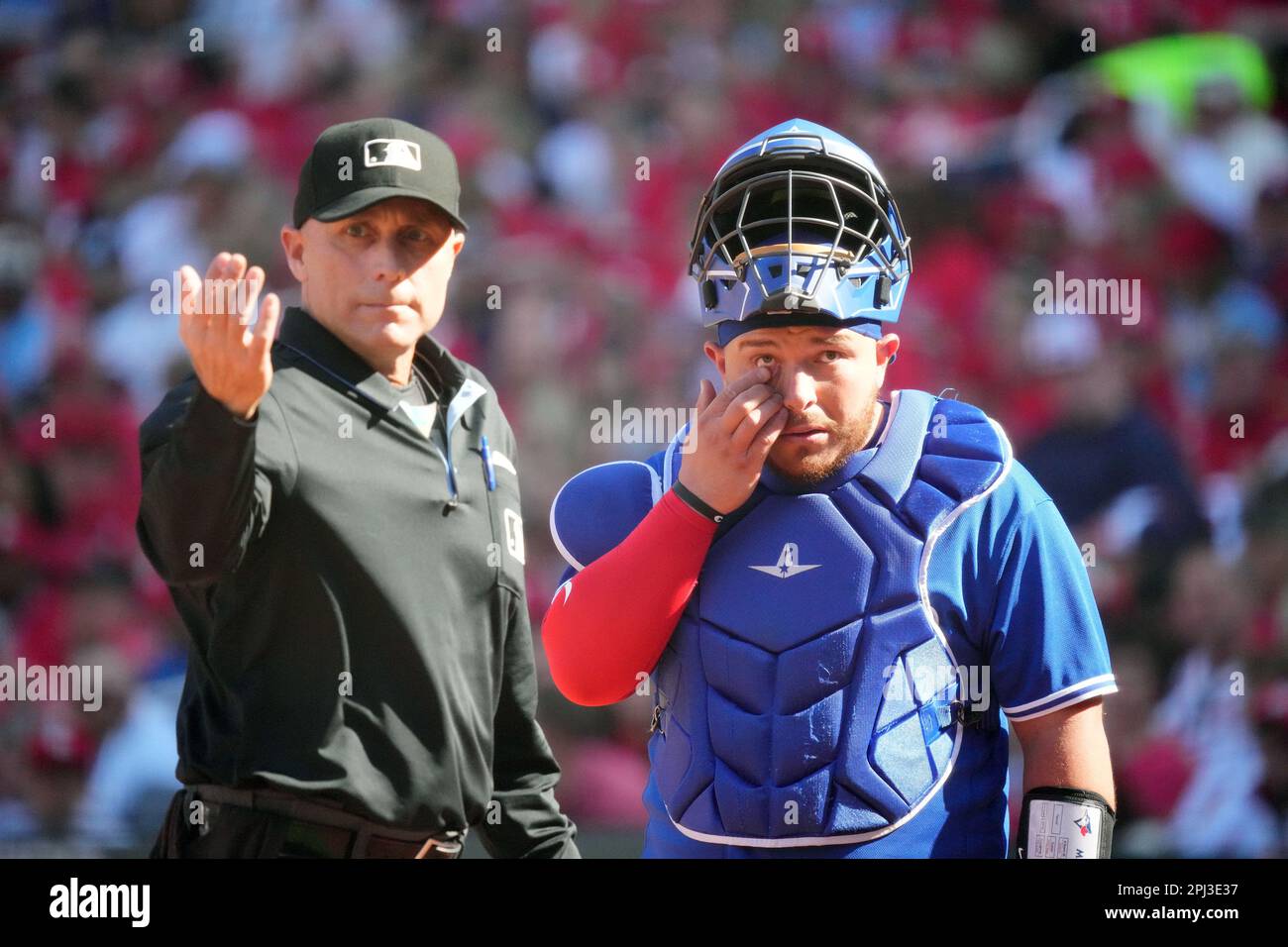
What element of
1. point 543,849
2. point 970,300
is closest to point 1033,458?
point 970,300

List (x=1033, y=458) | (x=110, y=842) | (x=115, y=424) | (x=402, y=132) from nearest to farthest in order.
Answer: (x=402, y=132) → (x=110, y=842) → (x=1033, y=458) → (x=115, y=424)

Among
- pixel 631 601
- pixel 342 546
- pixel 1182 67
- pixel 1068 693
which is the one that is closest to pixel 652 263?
pixel 1182 67

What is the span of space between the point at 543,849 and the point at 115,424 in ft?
10.7

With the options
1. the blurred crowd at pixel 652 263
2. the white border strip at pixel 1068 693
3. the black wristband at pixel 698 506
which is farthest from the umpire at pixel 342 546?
the blurred crowd at pixel 652 263

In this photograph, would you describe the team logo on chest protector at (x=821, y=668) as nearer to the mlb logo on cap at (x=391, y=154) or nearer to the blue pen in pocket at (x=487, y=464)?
the blue pen in pocket at (x=487, y=464)

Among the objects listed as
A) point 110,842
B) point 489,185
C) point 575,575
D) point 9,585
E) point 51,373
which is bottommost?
point 110,842

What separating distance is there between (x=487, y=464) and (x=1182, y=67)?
13.0ft

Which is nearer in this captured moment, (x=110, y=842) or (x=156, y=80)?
(x=110, y=842)

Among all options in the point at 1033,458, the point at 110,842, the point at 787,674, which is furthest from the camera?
the point at 1033,458

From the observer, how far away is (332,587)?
2469mm

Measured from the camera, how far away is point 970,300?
539cm

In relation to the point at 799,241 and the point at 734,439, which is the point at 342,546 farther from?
the point at 799,241

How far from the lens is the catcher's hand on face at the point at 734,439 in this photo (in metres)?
2.14

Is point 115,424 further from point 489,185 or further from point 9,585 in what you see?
point 489,185
